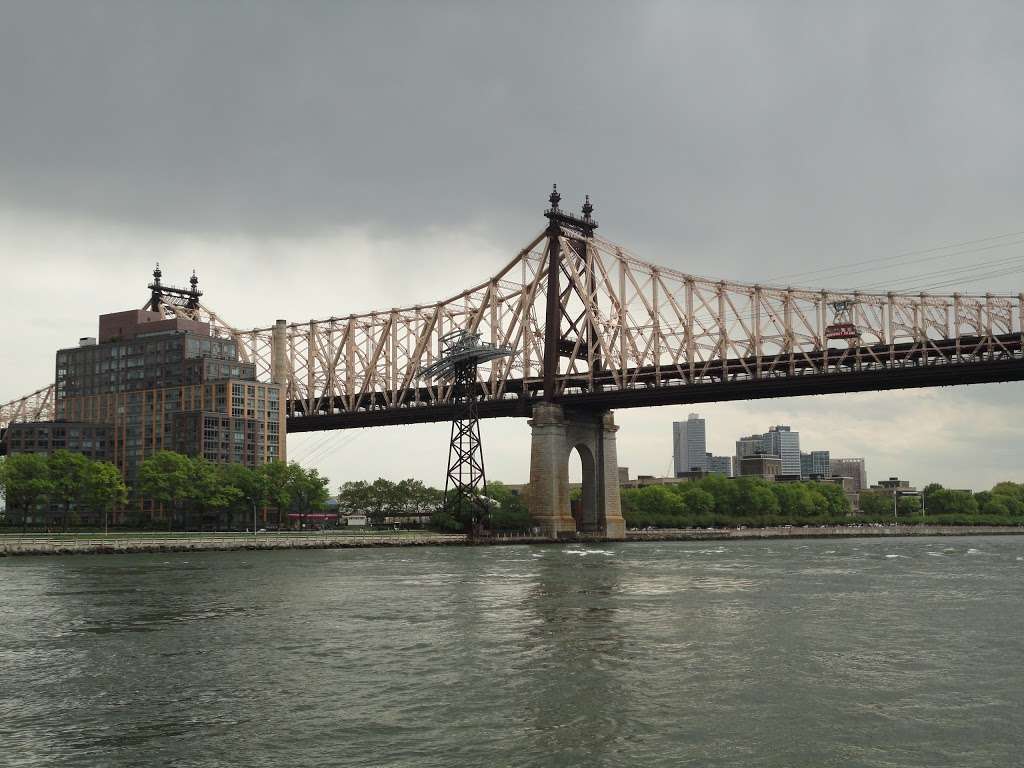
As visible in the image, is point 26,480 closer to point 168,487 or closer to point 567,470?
point 168,487

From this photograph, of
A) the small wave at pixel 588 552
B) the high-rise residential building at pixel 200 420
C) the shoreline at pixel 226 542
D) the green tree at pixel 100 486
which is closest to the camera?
the shoreline at pixel 226 542

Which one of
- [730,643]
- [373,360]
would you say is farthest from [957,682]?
[373,360]

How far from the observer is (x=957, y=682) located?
3325 cm

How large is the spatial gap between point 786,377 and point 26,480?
9624 cm

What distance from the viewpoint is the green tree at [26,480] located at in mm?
142000

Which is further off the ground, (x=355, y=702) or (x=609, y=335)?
(x=609, y=335)

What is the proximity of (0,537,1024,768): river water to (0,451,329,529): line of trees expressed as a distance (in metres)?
82.0

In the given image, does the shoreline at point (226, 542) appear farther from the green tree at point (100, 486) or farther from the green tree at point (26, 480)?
the green tree at point (26, 480)

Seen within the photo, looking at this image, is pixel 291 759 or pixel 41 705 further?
pixel 41 705

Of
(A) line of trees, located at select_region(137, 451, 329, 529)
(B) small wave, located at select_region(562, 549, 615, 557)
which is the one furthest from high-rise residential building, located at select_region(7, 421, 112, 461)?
(B) small wave, located at select_region(562, 549, 615, 557)

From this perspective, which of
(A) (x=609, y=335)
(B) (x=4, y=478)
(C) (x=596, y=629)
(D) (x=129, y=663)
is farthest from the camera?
(A) (x=609, y=335)

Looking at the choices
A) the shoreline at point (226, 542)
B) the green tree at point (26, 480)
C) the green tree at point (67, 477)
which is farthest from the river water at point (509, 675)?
the green tree at point (67, 477)

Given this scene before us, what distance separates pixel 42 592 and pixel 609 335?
108 meters

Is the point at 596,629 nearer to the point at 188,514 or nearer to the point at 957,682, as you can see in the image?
the point at 957,682
